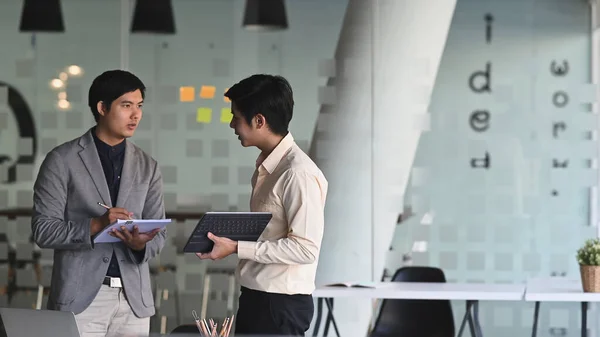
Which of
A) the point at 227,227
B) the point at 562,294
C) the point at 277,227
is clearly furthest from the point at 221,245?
the point at 562,294

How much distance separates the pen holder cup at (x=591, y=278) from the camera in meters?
5.57

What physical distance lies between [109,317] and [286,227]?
83 centimetres

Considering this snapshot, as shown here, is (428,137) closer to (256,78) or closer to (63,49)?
(63,49)

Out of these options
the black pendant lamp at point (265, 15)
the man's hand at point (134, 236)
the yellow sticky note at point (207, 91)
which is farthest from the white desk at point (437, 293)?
the man's hand at point (134, 236)

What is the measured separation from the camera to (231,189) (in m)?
6.99

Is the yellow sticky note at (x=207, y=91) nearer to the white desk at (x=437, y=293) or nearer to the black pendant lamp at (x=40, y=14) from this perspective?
the black pendant lamp at (x=40, y=14)

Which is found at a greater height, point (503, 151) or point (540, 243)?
point (503, 151)

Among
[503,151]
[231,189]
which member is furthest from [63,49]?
[503,151]

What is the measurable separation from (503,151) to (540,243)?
0.67m

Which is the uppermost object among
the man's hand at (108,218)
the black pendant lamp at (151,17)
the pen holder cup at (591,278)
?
the black pendant lamp at (151,17)

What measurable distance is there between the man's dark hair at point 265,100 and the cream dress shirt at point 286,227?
8 cm

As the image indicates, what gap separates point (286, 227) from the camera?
335cm

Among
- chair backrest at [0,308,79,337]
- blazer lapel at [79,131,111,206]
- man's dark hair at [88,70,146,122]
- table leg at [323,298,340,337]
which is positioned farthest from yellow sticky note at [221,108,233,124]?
chair backrest at [0,308,79,337]

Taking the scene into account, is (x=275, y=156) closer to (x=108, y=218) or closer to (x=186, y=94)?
(x=108, y=218)
